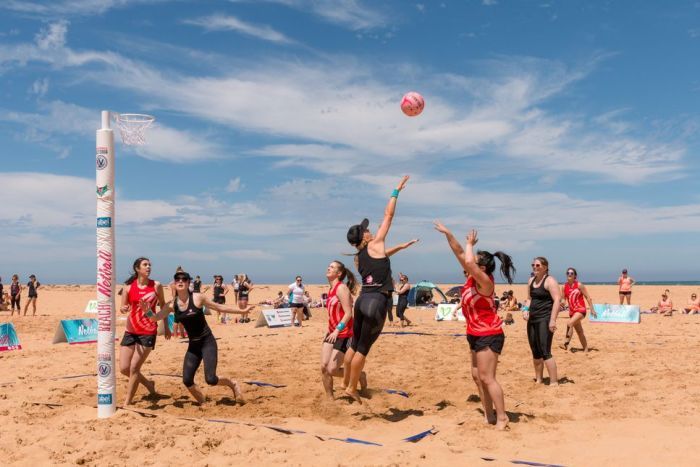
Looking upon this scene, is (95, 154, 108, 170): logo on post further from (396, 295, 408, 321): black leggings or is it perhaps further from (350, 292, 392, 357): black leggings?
(396, 295, 408, 321): black leggings

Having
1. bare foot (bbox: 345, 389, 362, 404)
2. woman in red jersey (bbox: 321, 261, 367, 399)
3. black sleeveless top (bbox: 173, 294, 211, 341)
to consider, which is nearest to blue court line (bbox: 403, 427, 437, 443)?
bare foot (bbox: 345, 389, 362, 404)

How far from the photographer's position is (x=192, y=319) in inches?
296

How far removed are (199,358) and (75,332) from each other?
30.9 ft

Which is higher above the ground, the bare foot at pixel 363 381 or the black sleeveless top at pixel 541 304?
the black sleeveless top at pixel 541 304

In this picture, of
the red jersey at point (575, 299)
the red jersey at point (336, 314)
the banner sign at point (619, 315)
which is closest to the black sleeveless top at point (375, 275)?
the red jersey at point (336, 314)

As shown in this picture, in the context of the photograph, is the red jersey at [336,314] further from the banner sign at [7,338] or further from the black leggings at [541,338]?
the banner sign at [7,338]

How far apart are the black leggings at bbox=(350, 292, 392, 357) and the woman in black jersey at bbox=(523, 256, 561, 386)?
2872 millimetres

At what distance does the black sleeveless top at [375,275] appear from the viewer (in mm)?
7031

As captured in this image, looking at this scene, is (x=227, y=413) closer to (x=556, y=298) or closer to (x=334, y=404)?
(x=334, y=404)

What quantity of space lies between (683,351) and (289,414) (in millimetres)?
8921

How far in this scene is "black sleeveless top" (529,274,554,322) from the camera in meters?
8.79

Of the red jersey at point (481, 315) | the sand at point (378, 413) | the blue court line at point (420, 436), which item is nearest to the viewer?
the sand at point (378, 413)

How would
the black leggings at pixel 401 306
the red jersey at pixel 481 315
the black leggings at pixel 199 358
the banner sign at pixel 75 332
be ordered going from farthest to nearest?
the black leggings at pixel 401 306 < the banner sign at pixel 75 332 < the black leggings at pixel 199 358 < the red jersey at pixel 481 315

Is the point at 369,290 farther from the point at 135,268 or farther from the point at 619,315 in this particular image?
the point at 619,315
